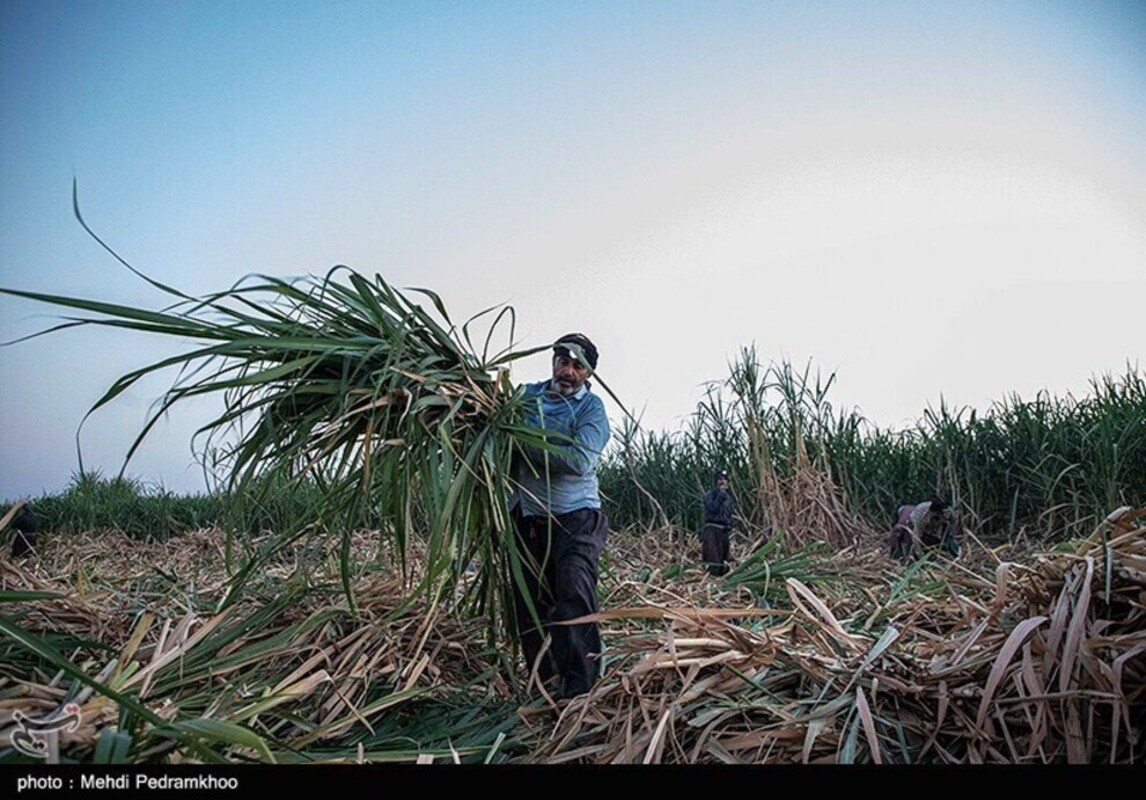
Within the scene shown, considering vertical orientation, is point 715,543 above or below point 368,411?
below

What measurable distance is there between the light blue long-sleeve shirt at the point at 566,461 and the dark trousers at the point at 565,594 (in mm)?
61

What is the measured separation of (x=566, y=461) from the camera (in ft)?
9.21

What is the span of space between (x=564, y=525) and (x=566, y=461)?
0.27 meters

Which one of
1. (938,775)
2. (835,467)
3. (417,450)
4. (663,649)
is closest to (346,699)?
(417,450)

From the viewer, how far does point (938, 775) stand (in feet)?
6.01

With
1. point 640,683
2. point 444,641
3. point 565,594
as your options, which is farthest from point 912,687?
point 444,641

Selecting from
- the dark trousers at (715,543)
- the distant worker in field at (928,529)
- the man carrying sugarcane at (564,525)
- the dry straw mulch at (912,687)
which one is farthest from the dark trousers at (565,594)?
the distant worker in field at (928,529)

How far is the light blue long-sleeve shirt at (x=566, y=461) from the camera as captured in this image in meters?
2.86

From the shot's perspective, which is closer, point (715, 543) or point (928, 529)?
point (928, 529)

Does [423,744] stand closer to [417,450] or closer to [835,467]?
[417,450]

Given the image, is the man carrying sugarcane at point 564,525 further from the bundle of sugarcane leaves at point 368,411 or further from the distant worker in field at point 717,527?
the distant worker in field at point 717,527

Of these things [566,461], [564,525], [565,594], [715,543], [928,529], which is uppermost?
[566,461]

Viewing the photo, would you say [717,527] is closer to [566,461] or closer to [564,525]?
[564,525]

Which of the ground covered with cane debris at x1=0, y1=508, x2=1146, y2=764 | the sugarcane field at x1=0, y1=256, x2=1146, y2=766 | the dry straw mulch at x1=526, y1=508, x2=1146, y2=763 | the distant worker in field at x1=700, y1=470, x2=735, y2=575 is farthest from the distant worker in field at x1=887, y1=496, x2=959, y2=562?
the dry straw mulch at x1=526, y1=508, x2=1146, y2=763
